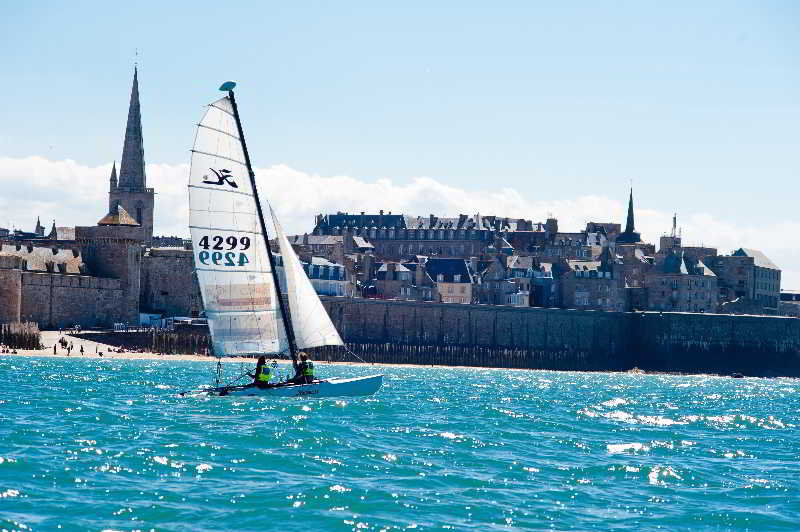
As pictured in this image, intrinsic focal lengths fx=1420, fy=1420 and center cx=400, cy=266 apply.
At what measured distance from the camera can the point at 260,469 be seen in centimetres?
3108

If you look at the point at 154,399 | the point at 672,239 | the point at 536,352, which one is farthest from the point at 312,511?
the point at 672,239

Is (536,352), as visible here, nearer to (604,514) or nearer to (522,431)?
(522,431)

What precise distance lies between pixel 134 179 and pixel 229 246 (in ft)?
332

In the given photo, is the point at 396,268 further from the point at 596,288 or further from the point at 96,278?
the point at 96,278

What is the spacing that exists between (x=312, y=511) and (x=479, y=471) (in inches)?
274

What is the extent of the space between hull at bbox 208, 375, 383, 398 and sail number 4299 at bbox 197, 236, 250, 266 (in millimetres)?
4416

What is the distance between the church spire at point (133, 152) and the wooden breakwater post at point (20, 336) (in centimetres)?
Answer: 4968

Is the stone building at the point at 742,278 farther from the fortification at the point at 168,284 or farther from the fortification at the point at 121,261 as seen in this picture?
the fortification at the point at 121,261

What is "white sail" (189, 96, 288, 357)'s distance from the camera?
45.7 meters

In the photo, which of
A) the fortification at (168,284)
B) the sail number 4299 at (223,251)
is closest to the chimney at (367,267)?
the fortification at (168,284)

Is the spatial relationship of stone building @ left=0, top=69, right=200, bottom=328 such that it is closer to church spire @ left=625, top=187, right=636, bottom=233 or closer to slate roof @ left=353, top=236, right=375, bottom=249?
slate roof @ left=353, top=236, right=375, bottom=249

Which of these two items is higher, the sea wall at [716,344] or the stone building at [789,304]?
the stone building at [789,304]

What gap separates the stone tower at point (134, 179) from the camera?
144125mm

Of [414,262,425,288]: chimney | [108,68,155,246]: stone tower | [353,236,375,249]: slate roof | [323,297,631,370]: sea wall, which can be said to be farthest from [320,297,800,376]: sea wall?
[353,236,375,249]: slate roof
